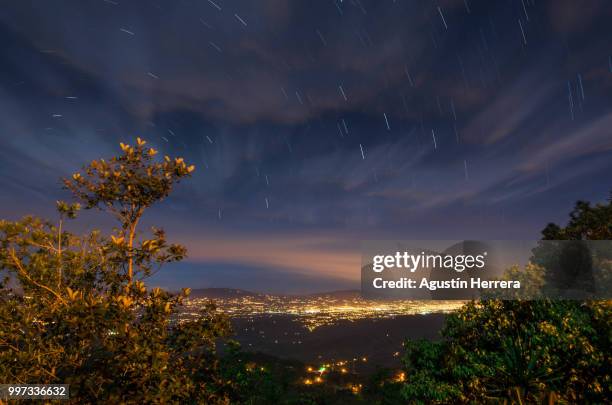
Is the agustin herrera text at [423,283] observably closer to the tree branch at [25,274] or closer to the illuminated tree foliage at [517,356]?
→ the illuminated tree foliage at [517,356]

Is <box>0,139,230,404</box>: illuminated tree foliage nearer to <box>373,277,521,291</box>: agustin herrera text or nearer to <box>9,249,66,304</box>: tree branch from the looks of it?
<box>9,249,66,304</box>: tree branch

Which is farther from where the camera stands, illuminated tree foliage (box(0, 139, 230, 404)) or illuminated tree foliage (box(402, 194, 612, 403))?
illuminated tree foliage (box(402, 194, 612, 403))

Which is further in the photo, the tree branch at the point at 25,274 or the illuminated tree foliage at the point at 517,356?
the illuminated tree foliage at the point at 517,356

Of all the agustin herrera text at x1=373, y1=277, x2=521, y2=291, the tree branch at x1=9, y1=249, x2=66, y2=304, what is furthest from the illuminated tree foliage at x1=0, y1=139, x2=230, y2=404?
the agustin herrera text at x1=373, y1=277, x2=521, y2=291

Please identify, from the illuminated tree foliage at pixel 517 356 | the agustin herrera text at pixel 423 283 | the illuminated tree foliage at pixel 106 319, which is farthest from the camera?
the agustin herrera text at pixel 423 283

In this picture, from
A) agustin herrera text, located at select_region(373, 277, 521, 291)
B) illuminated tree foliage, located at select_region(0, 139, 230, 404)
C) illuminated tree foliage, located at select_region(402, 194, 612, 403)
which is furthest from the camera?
agustin herrera text, located at select_region(373, 277, 521, 291)

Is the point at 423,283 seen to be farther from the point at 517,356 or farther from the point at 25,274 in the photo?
the point at 25,274

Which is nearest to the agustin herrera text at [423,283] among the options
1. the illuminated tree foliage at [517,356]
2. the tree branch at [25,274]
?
the illuminated tree foliage at [517,356]

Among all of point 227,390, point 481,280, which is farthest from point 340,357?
point 227,390

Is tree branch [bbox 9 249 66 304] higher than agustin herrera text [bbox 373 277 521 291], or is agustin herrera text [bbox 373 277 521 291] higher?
agustin herrera text [bbox 373 277 521 291]
